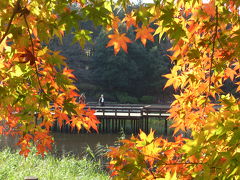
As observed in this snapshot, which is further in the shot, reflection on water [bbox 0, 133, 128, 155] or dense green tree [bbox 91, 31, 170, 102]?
Answer: dense green tree [bbox 91, 31, 170, 102]

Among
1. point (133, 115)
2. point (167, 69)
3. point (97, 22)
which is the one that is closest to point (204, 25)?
point (97, 22)

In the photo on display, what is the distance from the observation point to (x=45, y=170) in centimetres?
804

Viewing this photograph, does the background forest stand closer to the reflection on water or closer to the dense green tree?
the dense green tree

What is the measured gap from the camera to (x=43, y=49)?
2443 millimetres

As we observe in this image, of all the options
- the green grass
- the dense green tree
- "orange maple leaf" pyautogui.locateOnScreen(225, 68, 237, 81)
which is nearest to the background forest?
the dense green tree

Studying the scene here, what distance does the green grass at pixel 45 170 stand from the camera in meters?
7.35

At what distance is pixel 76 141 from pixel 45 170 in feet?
33.1

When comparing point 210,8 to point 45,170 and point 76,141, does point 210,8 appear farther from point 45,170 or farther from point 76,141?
point 76,141

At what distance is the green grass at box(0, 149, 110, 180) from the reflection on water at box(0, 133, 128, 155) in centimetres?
644

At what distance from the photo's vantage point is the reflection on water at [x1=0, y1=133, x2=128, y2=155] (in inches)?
622

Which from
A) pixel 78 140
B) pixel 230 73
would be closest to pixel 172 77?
pixel 230 73

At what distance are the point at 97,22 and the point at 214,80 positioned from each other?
4.45 ft

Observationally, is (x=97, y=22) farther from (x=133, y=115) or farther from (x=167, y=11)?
(x=133, y=115)

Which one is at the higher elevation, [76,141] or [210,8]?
[210,8]
